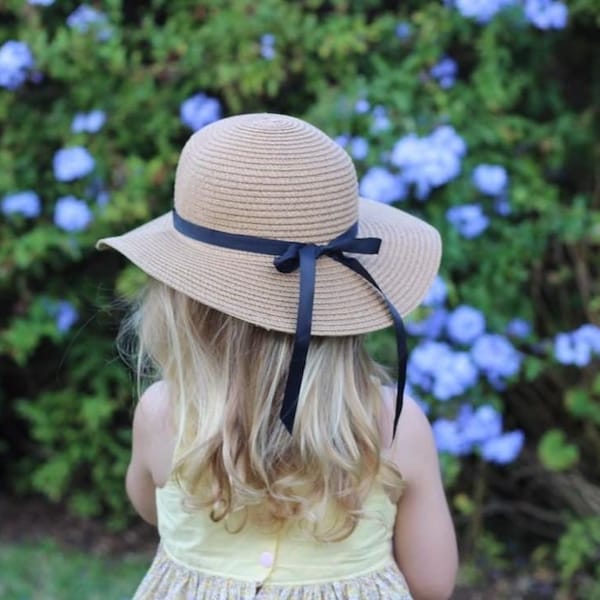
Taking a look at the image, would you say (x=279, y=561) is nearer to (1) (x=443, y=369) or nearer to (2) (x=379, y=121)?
(1) (x=443, y=369)

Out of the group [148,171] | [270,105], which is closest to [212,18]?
[270,105]

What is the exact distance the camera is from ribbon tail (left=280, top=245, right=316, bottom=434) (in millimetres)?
1465

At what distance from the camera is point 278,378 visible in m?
1.57

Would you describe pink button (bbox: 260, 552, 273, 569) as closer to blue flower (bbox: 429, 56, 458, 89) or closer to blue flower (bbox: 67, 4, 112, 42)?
blue flower (bbox: 429, 56, 458, 89)

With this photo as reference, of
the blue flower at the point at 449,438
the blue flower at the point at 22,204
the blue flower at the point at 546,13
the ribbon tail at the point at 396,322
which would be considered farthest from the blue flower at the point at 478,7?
the ribbon tail at the point at 396,322

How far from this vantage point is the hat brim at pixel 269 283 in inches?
59.2

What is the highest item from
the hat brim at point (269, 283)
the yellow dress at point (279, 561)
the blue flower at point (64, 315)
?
the hat brim at point (269, 283)

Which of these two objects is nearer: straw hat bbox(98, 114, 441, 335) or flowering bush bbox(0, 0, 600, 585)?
straw hat bbox(98, 114, 441, 335)

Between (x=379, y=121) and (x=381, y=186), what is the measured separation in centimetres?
23

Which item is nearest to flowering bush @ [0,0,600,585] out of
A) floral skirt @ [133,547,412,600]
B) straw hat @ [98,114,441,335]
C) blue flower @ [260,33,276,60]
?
blue flower @ [260,33,276,60]

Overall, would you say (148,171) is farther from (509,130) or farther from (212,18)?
(509,130)

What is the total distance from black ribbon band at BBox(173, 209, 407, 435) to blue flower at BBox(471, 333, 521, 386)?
4.42 ft

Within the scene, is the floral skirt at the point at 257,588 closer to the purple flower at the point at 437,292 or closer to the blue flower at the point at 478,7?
the purple flower at the point at 437,292

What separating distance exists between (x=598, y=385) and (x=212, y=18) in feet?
5.62
